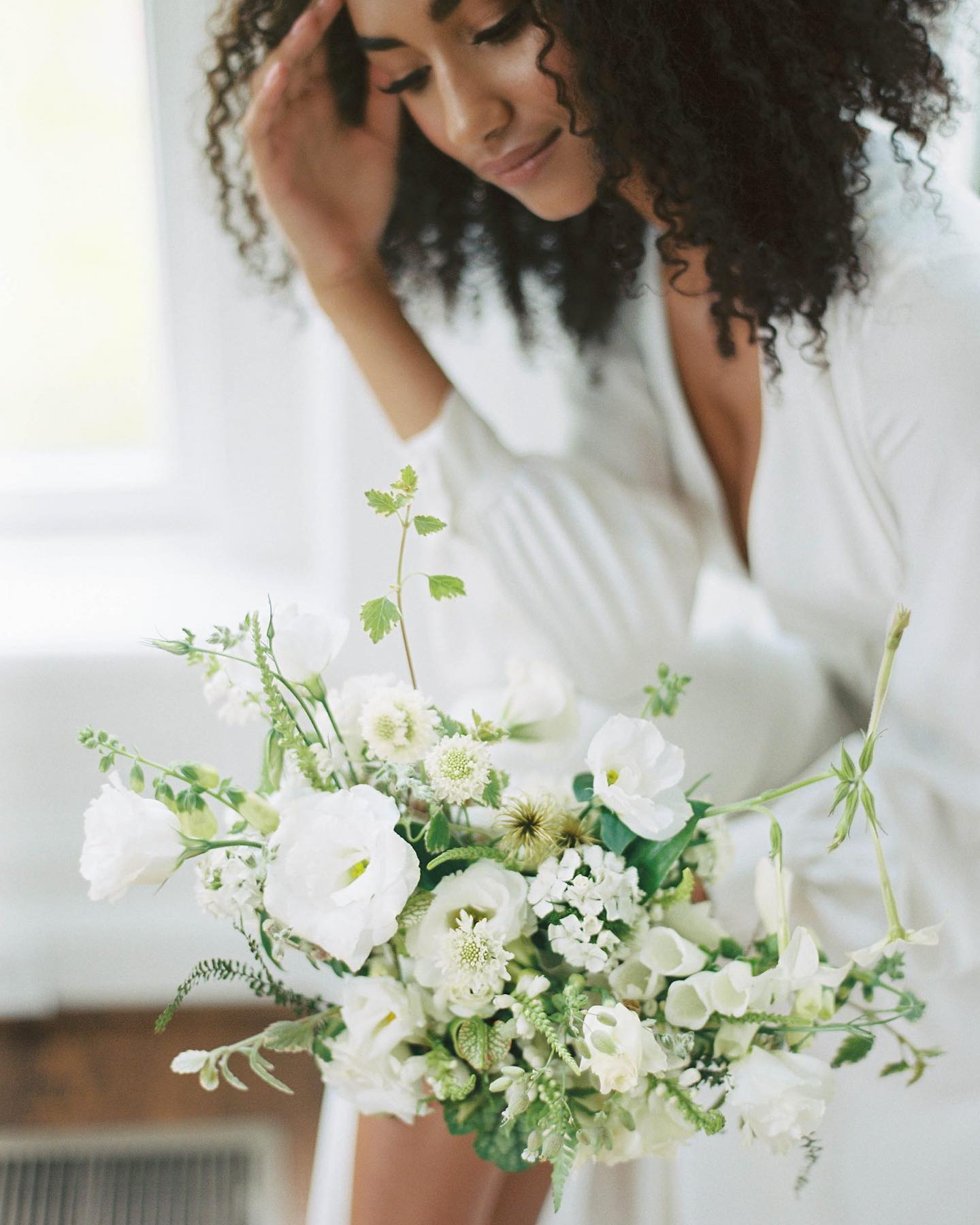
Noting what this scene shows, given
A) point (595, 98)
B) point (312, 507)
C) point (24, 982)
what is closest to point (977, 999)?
point (595, 98)

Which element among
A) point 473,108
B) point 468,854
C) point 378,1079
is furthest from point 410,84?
point 378,1079

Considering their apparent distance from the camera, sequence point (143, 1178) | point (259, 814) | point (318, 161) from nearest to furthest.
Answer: point (259, 814)
point (318, 161)
point (143, 1178)

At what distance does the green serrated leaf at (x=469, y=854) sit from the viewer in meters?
0.65

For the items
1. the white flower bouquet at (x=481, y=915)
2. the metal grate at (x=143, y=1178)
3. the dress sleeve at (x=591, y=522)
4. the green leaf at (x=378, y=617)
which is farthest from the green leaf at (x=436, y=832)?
the metal grate at (x=143, y=1178)

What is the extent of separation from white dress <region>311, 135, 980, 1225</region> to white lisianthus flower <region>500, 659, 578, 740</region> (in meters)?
0.29

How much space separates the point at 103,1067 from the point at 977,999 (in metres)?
1.04

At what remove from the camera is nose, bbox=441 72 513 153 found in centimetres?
90

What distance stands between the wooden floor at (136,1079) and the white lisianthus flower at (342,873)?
757 millimetres

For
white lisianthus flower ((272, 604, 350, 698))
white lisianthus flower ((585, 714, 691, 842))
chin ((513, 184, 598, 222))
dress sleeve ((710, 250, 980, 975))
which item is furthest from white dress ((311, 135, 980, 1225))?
white lisianthus flower ((272, 604, 350, 698))

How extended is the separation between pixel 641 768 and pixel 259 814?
0.22m

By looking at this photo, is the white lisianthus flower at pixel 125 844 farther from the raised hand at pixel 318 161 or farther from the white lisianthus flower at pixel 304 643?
the raised hand at pixel 318 161

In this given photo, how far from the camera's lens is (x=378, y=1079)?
2.23ft

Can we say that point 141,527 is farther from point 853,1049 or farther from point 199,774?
point 853,1049

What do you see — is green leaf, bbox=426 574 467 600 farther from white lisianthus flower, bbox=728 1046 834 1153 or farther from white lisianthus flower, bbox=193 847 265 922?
white lisianthus flower, bbox=728 1046 834 1153
